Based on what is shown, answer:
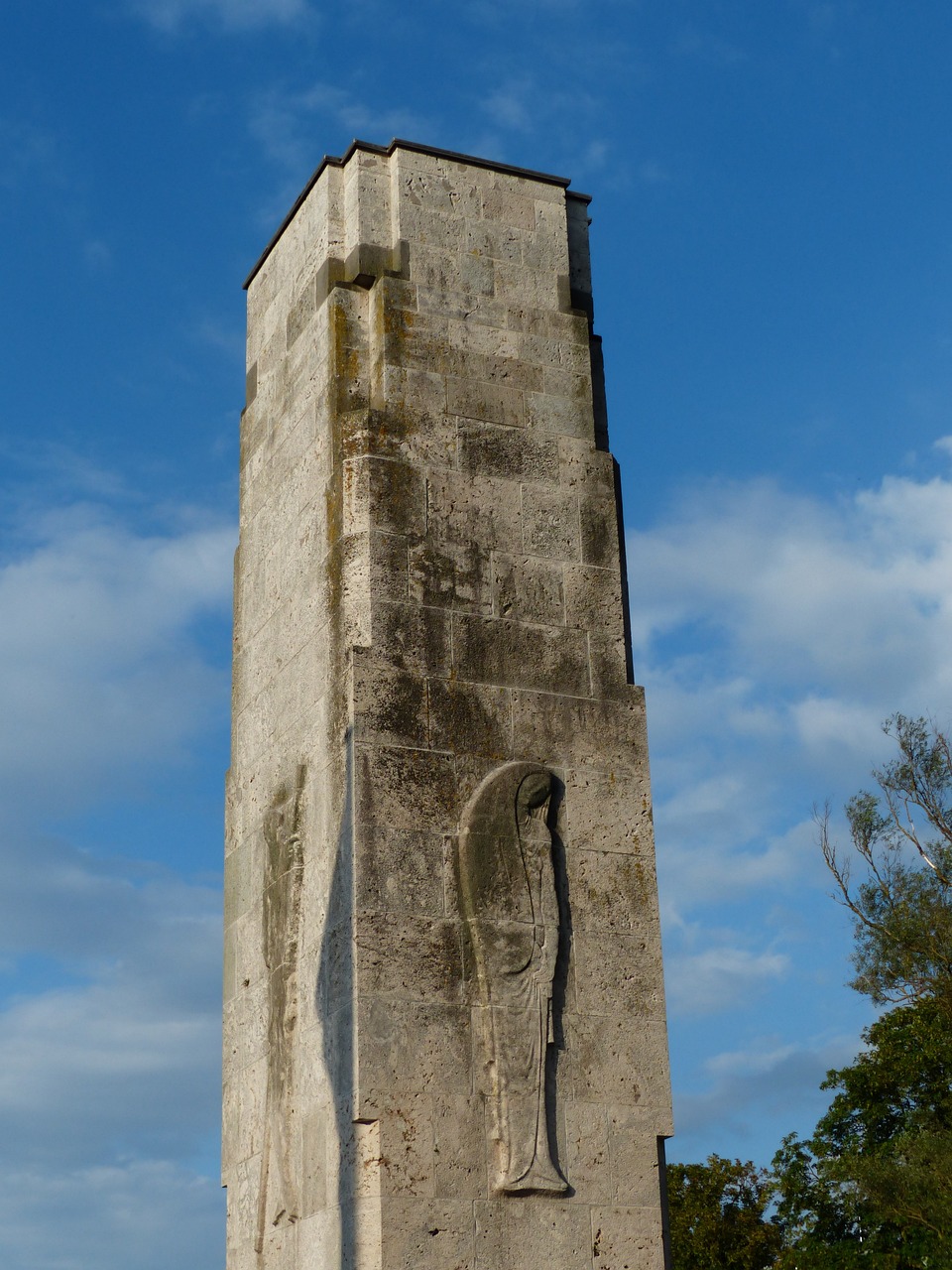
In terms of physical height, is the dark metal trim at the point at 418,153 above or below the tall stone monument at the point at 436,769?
above

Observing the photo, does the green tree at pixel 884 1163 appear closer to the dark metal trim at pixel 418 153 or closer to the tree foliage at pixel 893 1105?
the tree foliage at pixel 893 1105

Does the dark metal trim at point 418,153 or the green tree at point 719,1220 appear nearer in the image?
the dark metal trim at point 418,153

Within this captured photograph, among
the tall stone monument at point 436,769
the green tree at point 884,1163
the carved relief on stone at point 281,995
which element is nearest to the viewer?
the tall stone monument at point 436,769

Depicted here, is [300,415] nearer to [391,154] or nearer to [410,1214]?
[391,154]

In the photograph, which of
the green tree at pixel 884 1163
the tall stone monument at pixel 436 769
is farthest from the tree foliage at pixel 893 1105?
the tall stone monument at pixel 436 769

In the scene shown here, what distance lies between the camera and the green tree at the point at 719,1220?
110ft

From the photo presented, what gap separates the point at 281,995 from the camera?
32.4 ft

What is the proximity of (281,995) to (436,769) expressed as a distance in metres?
1.68

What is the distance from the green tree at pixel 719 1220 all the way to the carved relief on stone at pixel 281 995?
24807mm

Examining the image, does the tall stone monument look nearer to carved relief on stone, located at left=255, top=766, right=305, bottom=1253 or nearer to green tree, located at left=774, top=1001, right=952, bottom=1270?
carved relief on stone, located at left=255, top=766, right=305, bottom=1253

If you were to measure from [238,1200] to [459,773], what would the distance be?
305 cm

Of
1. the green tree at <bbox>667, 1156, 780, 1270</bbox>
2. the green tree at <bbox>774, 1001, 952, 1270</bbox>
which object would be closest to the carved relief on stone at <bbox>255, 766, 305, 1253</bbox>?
the green tree at <bbox>774, 1001, 952, 1270</bbox>

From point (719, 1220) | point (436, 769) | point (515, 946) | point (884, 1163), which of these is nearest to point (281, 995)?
point (515, 946)

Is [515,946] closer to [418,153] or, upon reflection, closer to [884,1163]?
[418,153]
